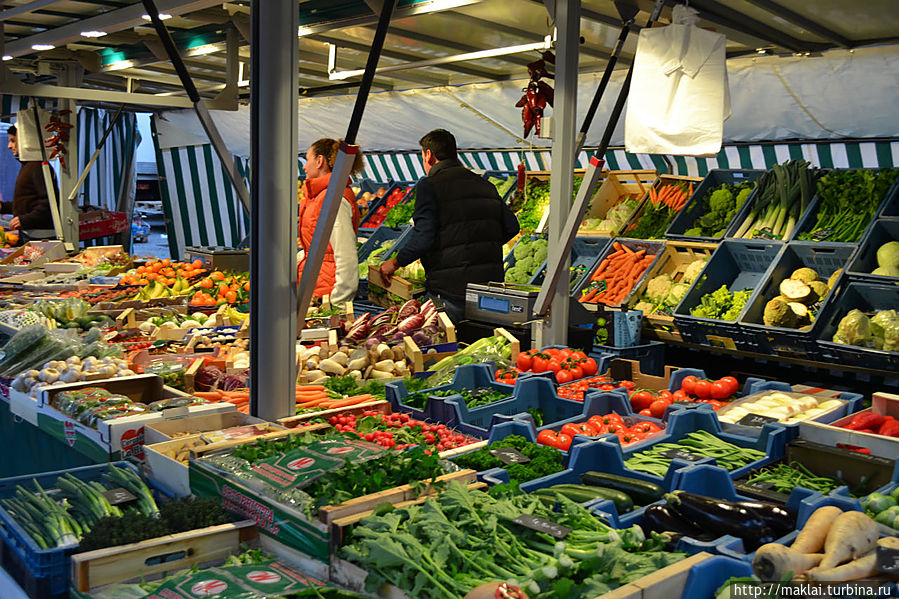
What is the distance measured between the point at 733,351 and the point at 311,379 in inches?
122

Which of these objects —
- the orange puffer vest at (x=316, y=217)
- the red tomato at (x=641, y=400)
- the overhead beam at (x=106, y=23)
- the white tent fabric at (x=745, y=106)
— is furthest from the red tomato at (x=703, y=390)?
the overhead beam at (x=106, y=23)

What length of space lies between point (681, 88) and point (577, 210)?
2.90ft

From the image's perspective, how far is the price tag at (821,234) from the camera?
6.11 metres

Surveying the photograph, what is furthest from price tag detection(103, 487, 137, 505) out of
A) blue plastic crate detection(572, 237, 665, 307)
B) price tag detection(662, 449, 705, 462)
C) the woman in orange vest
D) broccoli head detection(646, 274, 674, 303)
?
blue plastic crate detection(572, 237, 665, 307)

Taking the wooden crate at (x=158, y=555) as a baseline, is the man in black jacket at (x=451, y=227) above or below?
above

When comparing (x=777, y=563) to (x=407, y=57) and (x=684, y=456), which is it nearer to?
(x=684, y=456)

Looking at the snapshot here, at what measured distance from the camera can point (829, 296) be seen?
5.44 metres

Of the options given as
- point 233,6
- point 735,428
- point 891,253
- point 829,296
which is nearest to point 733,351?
point 829,296

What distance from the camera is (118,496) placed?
293 centimetres

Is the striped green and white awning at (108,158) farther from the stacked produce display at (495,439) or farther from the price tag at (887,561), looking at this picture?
the price tag at (887,561)

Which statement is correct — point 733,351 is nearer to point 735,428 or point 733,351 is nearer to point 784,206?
point 784,206

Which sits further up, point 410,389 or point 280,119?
point 280,119

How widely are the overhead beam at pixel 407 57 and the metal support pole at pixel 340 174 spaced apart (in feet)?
13.4

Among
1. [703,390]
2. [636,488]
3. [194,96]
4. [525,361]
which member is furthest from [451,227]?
[636,488]
